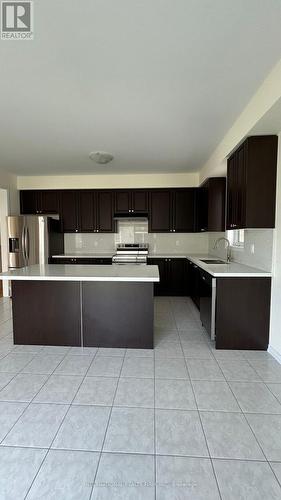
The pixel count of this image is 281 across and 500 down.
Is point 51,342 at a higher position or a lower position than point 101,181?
lower

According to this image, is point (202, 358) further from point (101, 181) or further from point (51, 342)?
point (101, 181)

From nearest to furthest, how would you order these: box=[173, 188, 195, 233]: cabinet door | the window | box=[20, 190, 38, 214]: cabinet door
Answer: the window, box=[173, 188, 195, 233]: cabinet door, box=[20, 190, 38, 214]: cabinet door

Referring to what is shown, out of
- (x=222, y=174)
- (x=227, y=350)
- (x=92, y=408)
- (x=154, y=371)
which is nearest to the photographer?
(x=92, y=408)

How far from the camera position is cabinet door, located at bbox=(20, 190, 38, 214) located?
5387 millimetres

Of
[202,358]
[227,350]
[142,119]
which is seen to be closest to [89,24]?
[142,119]

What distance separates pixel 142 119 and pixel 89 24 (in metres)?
1.27

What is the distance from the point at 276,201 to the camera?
256 centimetres

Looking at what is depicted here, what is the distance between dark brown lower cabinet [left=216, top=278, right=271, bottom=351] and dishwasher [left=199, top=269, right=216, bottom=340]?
0.05 m

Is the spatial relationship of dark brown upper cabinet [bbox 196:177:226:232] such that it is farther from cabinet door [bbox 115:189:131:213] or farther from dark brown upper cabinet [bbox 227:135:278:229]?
cabinet door [bbox 115:189:131:213]

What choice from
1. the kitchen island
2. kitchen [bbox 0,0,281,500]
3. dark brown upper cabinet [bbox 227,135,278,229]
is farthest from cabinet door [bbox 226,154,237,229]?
the kitchen island

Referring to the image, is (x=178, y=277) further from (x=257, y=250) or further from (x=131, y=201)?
(x=257, y=250)

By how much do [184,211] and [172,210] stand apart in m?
0.25

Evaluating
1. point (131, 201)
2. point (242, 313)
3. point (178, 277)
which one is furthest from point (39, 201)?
point (242, 313)

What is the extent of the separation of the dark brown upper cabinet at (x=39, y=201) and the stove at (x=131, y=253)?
63.1 inches
